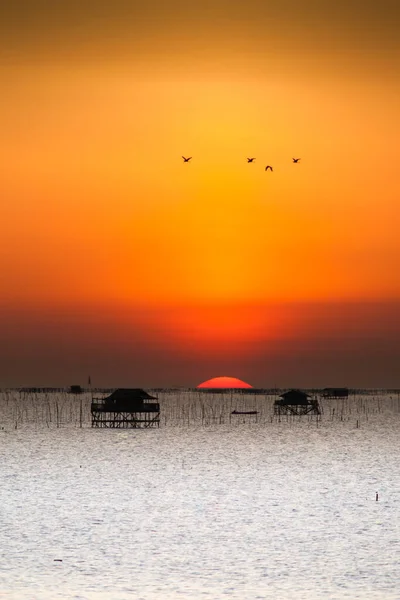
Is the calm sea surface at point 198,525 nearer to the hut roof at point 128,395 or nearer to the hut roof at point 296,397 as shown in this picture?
the hut roof at point 128,395

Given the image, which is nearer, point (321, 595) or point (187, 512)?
point (321, 595)

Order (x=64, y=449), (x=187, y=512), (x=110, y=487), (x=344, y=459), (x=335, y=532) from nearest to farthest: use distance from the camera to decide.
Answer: (x=335, y=532) < (x=187, y=512) < (x=110, y=487) < (x=344, y=459) < (x=64, y=449)

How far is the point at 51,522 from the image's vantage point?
2362 centimetres

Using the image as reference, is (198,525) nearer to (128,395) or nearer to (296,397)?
(128,395)

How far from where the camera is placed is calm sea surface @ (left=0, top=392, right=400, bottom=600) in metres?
17.1

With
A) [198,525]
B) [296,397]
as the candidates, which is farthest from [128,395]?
[198,525]

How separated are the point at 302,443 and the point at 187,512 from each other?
3189 centimetres

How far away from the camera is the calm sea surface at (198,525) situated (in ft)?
56.0

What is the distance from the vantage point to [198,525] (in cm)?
2331

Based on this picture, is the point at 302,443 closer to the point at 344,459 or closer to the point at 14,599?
the point at 344,459

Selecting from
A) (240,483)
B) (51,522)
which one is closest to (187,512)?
(51,522)

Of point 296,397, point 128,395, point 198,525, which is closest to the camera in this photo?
point 198,525

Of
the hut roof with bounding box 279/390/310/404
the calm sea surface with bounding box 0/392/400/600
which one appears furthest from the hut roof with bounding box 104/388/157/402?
the hut roof with bounding box 279/390/310/404

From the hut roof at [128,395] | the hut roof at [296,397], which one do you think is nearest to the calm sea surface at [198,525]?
the hut roof at [128,395]
